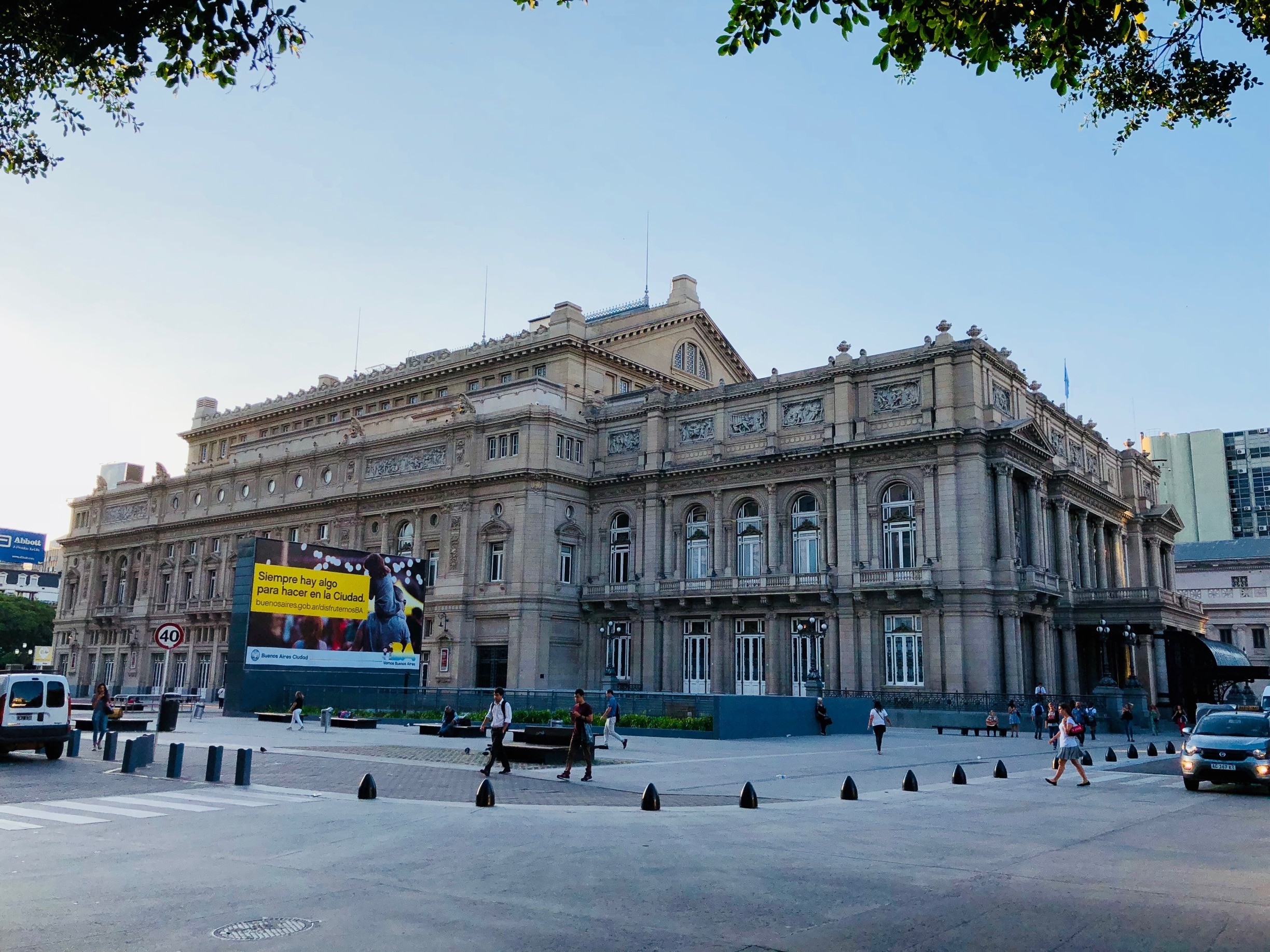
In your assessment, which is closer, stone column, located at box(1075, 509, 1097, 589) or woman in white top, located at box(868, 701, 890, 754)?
woman in white top, located at box(868, 701, 890, 754)

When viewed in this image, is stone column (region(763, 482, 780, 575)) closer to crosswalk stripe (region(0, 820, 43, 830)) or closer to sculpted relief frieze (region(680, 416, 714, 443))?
sculpted relief frieze (region(680, 416, 714, 443))

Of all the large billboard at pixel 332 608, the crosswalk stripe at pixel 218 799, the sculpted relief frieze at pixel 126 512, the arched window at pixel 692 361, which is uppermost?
the arched window at pixel 692 361

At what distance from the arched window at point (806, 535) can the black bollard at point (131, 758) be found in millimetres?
34711

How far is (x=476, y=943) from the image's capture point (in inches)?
317

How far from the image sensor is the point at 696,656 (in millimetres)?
54000

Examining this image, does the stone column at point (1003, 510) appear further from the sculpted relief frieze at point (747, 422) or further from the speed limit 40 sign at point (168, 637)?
the speed limit 40 sign at point (168, 637)

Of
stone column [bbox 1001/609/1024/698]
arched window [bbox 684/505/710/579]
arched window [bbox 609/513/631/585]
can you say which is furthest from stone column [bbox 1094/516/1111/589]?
arched window [bbox 609/513/631/585]

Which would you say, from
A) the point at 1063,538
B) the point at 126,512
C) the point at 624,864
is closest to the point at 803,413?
the point at 1063,538


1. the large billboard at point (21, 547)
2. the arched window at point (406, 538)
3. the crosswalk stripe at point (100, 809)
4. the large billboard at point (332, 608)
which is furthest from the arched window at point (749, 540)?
the large billboard at point (21, 547)

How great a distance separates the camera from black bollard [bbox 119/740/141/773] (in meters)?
21.2

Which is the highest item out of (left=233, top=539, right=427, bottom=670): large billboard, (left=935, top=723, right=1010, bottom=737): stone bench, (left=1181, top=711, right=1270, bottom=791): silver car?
(left=233, top=539, right=427, bottom=670): large billboard

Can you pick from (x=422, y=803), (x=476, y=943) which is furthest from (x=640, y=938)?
(x=422, y=803)

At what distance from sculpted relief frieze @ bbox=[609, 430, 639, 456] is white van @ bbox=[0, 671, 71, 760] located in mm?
37343

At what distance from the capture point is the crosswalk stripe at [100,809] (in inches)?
607
